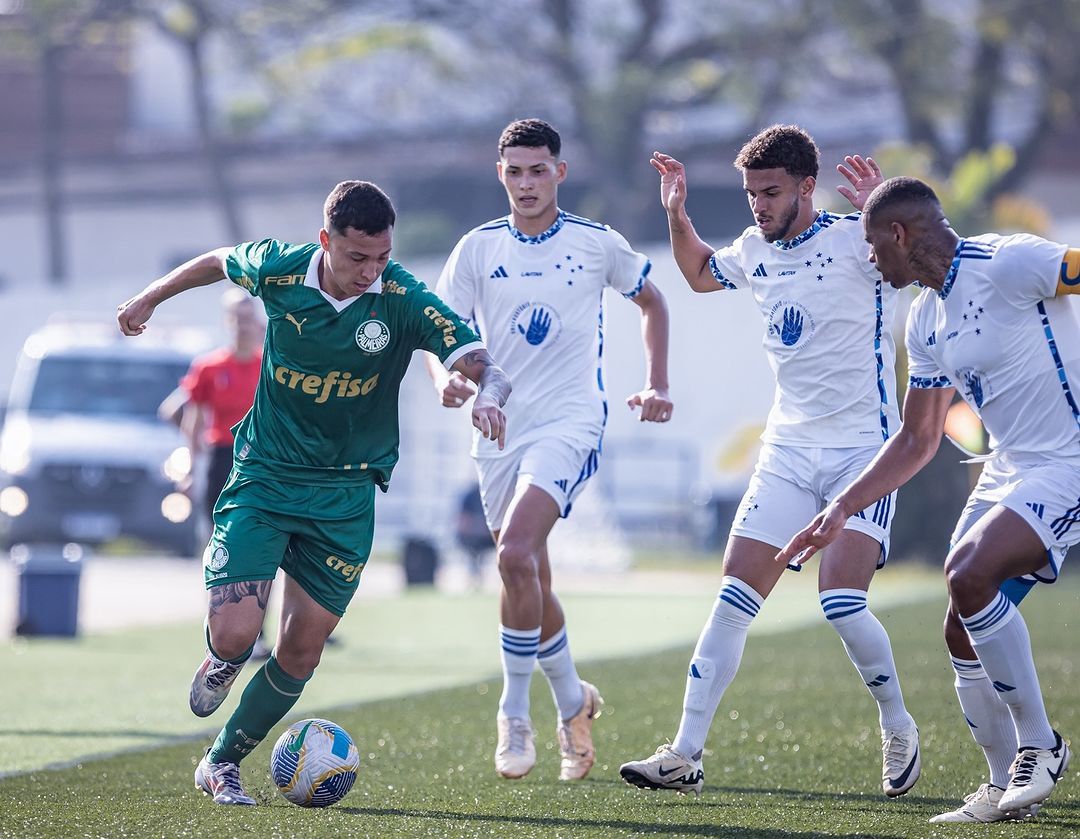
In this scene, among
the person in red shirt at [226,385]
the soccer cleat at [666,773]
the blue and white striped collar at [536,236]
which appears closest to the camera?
the soccer cleat at [666,773]

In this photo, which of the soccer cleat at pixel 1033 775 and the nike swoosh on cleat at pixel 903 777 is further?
the nike swoosh on cleat at pixel 903 777

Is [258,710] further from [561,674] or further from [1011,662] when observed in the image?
[1011,662]

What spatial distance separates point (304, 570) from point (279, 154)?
33.4 m

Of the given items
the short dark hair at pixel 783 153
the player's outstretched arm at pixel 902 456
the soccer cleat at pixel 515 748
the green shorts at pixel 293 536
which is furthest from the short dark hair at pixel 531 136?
the soccer cleat at pixel 515 748

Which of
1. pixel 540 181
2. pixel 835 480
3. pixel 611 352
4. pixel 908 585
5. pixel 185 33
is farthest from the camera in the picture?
pixel 185 33

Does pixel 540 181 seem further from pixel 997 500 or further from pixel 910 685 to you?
pixel 910 685

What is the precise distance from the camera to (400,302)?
6348mm

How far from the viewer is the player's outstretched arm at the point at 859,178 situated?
680cm

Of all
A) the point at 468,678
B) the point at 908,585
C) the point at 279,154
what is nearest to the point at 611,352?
the point at 908,585

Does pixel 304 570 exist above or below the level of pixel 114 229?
below

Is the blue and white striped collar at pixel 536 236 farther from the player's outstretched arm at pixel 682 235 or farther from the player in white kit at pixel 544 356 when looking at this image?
the player's outstretched arm at pixel 682 235

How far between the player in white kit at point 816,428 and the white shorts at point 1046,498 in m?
0.68

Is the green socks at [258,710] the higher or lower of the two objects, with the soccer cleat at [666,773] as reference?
higher

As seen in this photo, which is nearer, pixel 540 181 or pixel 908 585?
pixel 540 181
